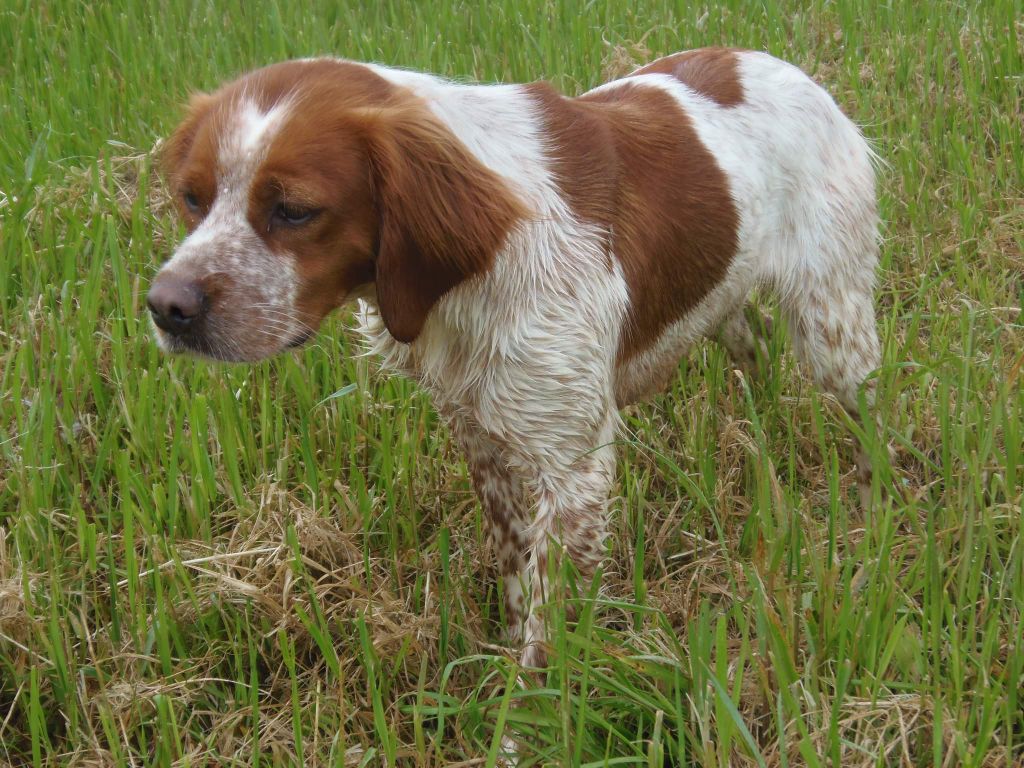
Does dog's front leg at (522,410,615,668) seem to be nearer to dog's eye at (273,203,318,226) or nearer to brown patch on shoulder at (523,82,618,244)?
brown patch on shoulder at (523,82,618,244)

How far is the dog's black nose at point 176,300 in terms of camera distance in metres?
2.02

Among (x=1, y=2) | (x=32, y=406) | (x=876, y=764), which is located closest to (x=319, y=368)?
(x=32, y=406)

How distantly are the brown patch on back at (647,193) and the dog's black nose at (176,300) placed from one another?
0.75m

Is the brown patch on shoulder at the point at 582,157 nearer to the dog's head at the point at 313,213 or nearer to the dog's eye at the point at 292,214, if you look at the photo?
the dog's head at the point at 313,213

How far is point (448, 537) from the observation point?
8.64ft

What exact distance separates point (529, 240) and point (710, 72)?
84 cm

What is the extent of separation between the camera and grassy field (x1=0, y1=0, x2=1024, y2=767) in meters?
1.91

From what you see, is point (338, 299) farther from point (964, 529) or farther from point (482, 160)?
point (964, 529)

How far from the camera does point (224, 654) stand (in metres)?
2.33

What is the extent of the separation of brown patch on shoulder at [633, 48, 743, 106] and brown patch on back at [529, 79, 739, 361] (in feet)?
0.47

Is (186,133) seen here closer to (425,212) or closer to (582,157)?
(425,212)

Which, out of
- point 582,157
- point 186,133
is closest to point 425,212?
point 582,157

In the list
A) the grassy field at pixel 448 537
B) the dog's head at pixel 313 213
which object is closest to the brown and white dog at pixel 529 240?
the dog's head at pixel 313 213

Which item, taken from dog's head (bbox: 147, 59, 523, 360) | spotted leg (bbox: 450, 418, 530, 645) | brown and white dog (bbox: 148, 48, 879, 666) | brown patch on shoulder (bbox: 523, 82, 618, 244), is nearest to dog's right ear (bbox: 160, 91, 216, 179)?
brown and white dog (bbox: 148, 48, 879, 666)
